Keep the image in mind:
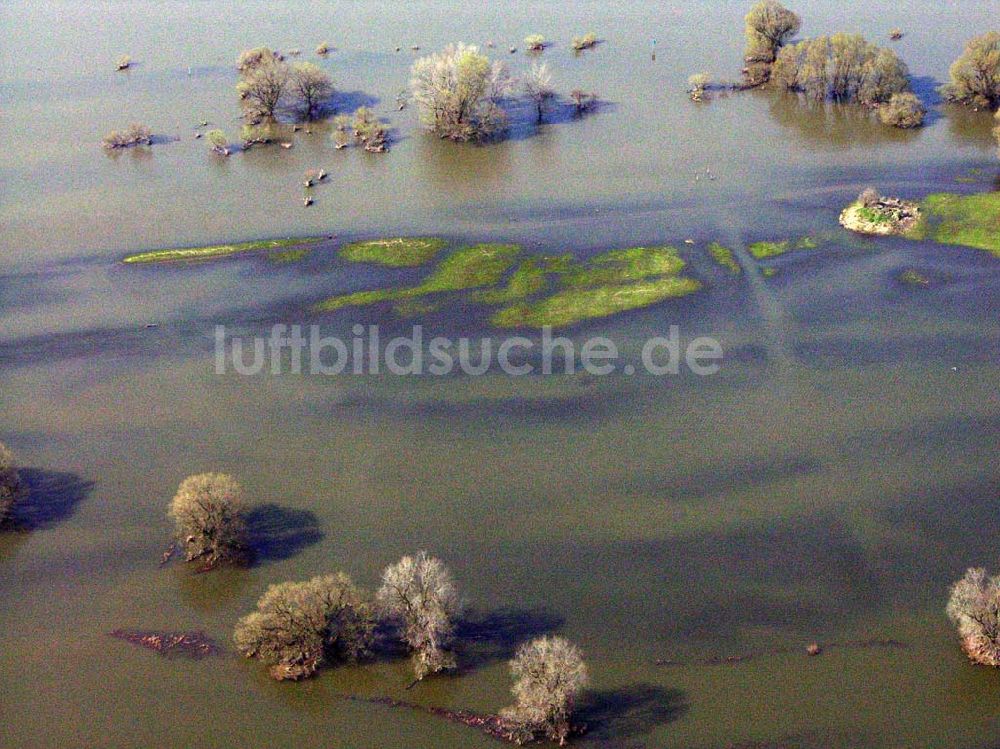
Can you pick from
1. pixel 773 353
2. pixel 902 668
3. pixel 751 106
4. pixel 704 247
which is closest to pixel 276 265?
pixel 704 247

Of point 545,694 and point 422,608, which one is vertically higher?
point 422,608

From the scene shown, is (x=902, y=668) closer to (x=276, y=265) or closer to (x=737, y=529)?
(x=737, y=529)

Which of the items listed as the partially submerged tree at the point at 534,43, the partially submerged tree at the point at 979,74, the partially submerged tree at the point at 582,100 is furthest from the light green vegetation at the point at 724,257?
the partially submerged tree at the point at 534,43

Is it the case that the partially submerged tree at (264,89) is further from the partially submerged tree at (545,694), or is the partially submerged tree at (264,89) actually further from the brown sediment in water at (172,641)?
the partially submerged tree at (545,694)

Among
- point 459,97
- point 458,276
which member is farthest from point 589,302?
point 459,97

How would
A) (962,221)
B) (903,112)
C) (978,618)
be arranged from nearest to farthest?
(978,618)
(962,221)
(903,112)

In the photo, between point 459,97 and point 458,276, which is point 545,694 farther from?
point 459,97
